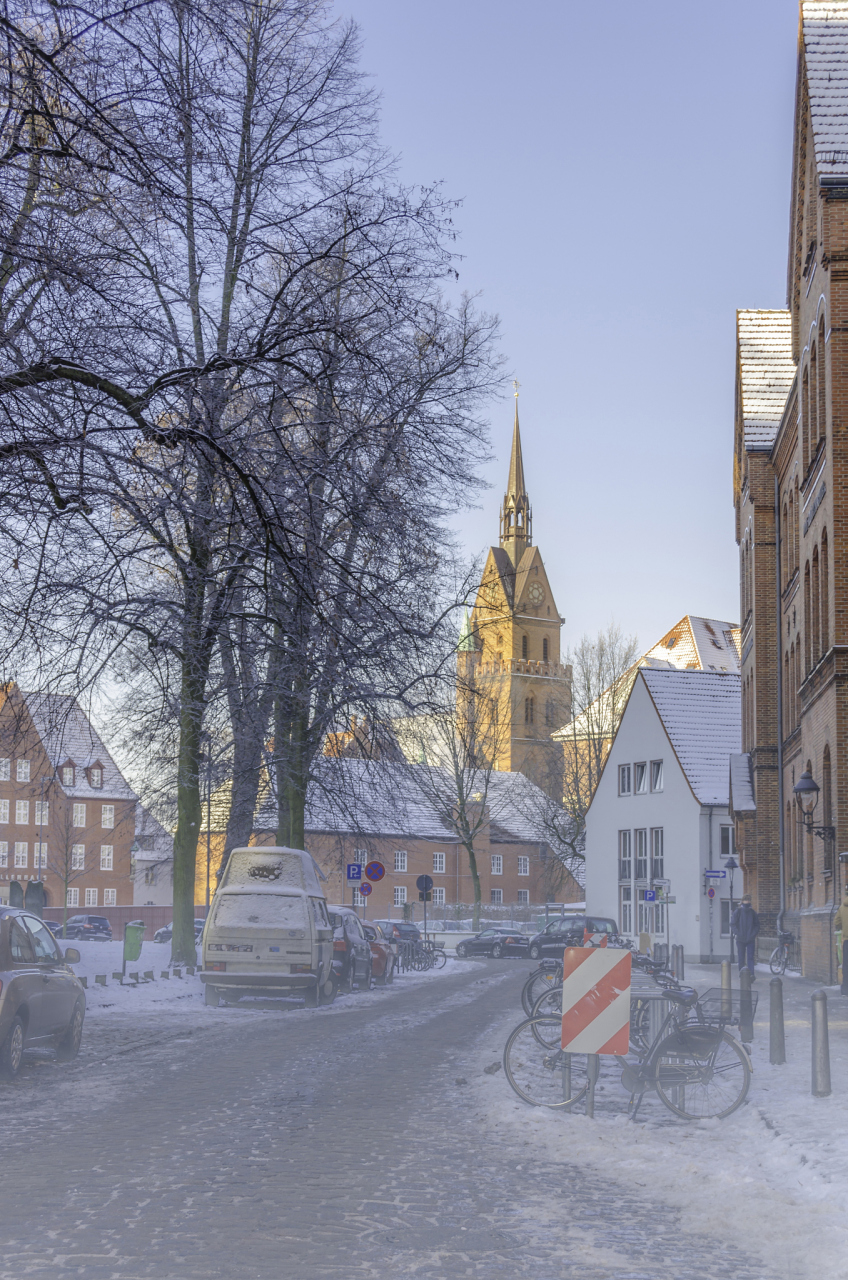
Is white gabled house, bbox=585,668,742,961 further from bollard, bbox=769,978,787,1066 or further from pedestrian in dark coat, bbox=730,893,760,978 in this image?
bollard, bbox=769,978,787,1066

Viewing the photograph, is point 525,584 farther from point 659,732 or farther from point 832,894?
point 832,894

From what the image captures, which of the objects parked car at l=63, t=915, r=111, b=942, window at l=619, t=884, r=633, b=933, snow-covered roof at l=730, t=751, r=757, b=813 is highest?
snow-covered roof at l=730, t=751, r=757, b=813

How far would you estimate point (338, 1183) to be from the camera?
811 centimetres

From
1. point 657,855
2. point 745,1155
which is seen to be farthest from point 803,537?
point 657,855

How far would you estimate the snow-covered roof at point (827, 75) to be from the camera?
2705cm

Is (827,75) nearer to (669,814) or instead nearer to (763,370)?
(763,370)

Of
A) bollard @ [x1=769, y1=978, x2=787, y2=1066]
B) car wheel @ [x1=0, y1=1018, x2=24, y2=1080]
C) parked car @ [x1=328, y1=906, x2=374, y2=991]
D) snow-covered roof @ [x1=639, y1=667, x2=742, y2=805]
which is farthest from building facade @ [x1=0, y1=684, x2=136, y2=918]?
bollard @ [x1=769, y1=978, x2=787, y2=1066]

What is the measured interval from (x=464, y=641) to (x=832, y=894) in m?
7.99

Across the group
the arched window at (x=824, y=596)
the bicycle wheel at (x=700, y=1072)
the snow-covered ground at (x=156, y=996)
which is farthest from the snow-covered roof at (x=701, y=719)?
A: the bicycle wheel at (x=700, y=1072)

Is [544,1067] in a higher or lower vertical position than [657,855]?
lower

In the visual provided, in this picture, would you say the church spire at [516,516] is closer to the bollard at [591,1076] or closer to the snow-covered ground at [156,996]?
the snow-covered ground at [156,996]

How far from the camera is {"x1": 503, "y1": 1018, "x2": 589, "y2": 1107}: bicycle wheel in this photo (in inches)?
430

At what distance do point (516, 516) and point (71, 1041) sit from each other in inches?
5031

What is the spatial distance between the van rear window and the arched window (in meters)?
10.8
